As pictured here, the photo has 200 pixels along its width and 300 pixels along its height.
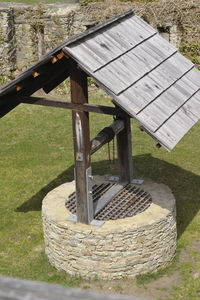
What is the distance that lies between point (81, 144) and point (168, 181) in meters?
3.96

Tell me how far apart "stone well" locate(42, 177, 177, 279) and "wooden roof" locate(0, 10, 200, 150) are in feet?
5.04

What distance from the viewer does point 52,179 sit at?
10.9 meters

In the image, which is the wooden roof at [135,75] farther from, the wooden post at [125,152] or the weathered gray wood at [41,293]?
the weathered gray wood at [41,293]

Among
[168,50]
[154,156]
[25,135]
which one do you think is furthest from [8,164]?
[168,50]

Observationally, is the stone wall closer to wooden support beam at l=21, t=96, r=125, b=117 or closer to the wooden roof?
the wooden roof

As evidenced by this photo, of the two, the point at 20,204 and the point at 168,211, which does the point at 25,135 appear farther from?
the point at 168,211

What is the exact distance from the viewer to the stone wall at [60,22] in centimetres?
1585

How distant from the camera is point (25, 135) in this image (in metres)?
13.5

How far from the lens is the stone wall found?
1585 cm

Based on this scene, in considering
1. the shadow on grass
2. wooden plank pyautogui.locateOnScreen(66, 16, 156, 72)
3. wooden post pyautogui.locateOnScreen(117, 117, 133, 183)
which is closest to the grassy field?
the shadow on grass

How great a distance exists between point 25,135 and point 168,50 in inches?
248

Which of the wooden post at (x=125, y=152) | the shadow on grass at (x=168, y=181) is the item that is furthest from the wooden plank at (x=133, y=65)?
the shadow on grass at (x=168, y=181)

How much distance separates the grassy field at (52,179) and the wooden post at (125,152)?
1.31m

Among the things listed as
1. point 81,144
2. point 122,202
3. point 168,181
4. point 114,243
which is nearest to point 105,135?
point 81,144
